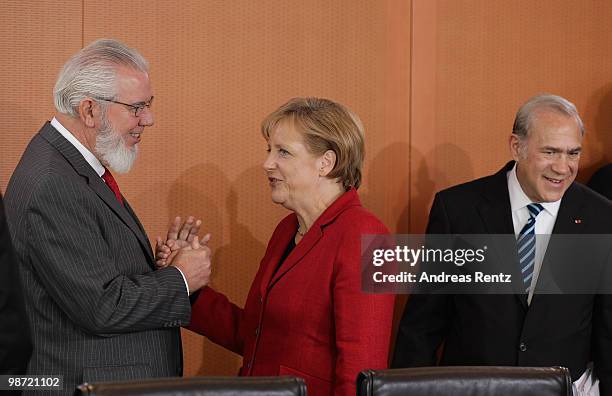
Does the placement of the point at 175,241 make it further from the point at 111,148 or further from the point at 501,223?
the point at 501,223

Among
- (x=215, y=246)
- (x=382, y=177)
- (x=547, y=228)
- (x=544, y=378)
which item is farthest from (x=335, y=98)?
(x=544, y=378)

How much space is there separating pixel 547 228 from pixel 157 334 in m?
1.50

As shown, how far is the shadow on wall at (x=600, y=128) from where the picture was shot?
14.0 ft

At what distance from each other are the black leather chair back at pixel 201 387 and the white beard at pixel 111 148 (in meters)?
1.03

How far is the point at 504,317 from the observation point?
3.29m

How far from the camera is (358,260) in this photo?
8.72 feet

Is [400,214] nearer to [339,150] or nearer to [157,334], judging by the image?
[339,150]

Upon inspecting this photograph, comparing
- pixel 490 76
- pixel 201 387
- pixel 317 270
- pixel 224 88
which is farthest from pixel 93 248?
pixel 490 76

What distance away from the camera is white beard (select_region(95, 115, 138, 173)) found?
2.70 metres

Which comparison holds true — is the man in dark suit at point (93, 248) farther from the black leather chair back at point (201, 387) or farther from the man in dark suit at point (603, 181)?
the man in dark suit at point (603, 181)

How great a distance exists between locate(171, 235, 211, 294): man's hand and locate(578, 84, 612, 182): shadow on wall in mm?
2187

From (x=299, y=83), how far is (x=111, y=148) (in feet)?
4.32

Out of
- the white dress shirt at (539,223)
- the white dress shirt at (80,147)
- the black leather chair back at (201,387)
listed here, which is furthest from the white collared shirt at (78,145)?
the white dress shirt at (539,223)

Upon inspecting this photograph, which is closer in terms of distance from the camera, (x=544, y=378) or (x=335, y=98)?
(x=544, y=378)
